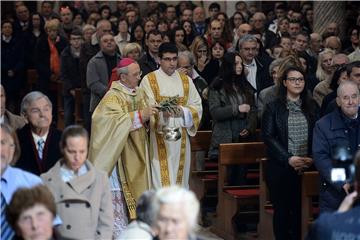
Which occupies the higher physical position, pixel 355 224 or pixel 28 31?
pixel 28 31

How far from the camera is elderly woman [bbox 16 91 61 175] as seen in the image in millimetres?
8906

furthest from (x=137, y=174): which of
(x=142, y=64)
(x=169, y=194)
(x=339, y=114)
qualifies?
(x=169, y=194)

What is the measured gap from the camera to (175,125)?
36.1ft

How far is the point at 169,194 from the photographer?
→ 22.0ft

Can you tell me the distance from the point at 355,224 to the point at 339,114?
306 cm

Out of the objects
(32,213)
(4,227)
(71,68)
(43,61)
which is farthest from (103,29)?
(32,213)

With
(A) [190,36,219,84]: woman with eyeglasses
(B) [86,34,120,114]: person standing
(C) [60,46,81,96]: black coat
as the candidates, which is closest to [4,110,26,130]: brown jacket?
(B) [86,34,120,114]: person standing

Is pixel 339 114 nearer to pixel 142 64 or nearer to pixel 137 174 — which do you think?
pixel 137 174

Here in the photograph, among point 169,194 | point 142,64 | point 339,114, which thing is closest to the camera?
point 169,194

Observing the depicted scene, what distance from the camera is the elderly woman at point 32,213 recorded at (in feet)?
22.3

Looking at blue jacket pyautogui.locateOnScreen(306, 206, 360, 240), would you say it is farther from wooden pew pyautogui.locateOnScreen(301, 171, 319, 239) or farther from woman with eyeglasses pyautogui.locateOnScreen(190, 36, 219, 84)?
woman with eyeglasses pyautogui.locateOnScreen(190, 36, 219, 84)

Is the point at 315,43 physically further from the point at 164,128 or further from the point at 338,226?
the point at 338,226

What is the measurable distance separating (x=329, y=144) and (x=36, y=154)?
7.47 feet

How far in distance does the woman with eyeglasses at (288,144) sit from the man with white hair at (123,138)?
3.38 ft
